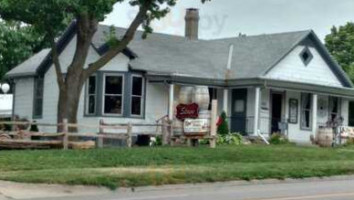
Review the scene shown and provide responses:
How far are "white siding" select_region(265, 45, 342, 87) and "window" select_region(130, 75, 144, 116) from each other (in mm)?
6127

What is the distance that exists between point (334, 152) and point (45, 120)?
50.5 feet

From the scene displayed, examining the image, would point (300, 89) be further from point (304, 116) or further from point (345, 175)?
point (345, 175)

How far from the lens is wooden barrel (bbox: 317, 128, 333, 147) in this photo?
34969mm

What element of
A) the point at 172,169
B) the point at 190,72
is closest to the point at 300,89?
the point at 190,72

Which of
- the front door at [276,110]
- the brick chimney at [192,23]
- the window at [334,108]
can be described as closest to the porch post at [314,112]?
the front door at [276,110]

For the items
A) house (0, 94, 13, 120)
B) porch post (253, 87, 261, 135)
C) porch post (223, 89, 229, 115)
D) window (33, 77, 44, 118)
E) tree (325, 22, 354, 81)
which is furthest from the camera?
tree (325, 22, 354, 81)

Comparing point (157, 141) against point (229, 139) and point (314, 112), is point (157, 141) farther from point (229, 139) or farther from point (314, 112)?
point (314, 112)

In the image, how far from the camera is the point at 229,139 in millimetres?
33094

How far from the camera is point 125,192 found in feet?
58.1

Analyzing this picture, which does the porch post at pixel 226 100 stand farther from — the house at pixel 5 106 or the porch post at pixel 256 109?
the house at pixel 5 106

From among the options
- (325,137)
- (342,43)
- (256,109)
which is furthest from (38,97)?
(342,43)

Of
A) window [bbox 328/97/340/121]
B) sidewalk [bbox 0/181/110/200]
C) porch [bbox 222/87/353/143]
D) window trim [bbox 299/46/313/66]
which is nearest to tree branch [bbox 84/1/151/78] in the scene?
porch [bbox 222/87/353/143]

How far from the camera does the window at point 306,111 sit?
39.0 meters

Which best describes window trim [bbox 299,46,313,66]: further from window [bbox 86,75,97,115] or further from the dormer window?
window [bbox 86,75,97,115]
